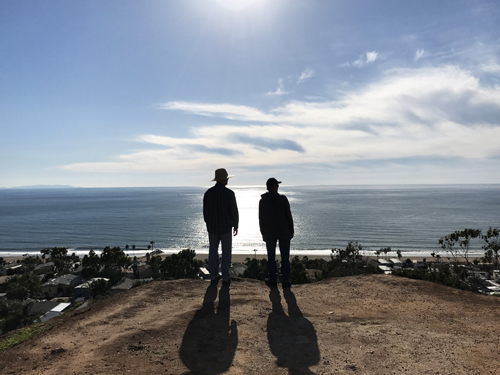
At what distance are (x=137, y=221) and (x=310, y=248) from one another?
231 ft

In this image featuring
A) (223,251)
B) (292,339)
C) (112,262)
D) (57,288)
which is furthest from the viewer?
(112,262)

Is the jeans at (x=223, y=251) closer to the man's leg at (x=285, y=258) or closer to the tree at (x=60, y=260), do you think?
the man's leg at (x=285, y=258)

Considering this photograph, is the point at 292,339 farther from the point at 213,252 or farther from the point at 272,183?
the point at 272,183

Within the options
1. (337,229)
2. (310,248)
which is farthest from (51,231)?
(337,229)

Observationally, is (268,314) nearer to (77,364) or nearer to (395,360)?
(395,360)

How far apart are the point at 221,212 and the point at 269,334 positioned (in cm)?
308

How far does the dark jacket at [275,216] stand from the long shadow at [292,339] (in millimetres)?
1809

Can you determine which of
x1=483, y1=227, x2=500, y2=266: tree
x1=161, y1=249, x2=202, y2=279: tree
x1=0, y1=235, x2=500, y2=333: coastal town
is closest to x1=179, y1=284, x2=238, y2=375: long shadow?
x1=0, y1=235, x2=500, y2=333: coastal town

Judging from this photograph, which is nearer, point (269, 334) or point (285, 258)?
point (269, 334)

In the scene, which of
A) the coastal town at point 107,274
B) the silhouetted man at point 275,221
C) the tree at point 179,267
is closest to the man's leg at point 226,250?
the silhouetted man at point 275,221

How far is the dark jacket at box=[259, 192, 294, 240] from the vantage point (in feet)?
24.5

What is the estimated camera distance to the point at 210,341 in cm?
449

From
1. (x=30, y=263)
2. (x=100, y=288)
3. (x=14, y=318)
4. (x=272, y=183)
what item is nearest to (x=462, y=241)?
(x=100, y=288)

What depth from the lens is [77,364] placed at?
378cm
